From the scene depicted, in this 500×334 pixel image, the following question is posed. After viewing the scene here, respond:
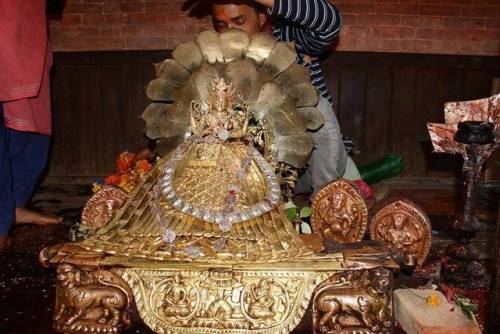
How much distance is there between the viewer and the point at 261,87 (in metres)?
2.95

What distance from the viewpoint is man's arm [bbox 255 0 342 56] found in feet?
9.61

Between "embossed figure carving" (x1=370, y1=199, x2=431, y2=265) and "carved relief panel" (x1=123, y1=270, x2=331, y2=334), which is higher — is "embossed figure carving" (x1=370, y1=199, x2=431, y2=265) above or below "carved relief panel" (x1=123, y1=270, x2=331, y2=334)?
above

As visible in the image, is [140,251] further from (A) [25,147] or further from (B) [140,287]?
(A) [25,147]

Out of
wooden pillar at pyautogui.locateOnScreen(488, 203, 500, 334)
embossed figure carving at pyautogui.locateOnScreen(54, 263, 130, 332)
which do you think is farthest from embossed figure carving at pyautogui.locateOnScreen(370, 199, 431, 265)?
embossed figure carving at pyautogui.locateOnScreen(54, 263, 130, 332)

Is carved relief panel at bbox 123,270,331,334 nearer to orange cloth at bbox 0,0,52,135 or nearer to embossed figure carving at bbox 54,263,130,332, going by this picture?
embossed figure carving at bbox 54,263,130,332

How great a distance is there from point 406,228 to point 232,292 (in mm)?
995

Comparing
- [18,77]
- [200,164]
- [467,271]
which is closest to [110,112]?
[18,77]

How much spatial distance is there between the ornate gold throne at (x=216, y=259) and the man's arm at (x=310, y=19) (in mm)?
503

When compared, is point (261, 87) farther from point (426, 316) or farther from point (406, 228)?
point (426, 316)

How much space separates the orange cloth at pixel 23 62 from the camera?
373 centimetres

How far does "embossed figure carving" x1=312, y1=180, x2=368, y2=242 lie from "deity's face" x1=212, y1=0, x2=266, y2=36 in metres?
1.06

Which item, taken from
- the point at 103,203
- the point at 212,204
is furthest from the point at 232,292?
the point at 103,203

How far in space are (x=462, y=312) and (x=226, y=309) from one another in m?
1.04

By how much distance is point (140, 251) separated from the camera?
2279 millimetres
